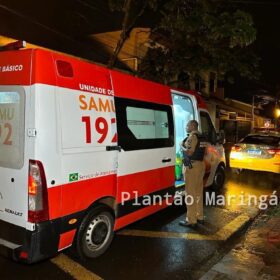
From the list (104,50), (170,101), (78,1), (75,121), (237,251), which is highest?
(78,1)

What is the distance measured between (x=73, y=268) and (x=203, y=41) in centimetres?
723

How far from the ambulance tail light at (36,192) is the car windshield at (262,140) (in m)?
8.80

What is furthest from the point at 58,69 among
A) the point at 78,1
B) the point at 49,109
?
the point at 78,1

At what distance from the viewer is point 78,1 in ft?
47.7

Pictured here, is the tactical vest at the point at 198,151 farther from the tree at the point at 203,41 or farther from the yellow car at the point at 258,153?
the yellow car at the point at 258,153

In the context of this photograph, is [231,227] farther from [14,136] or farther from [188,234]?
[14,136]

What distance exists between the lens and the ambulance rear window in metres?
3.85

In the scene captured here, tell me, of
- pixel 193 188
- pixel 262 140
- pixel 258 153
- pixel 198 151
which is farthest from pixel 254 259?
pixel 262 140

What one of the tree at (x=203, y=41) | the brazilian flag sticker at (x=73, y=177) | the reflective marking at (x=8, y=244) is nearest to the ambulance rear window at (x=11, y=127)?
the brazilian flag sticker at (x=73, y=177)

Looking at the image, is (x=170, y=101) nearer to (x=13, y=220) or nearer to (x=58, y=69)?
(x=58, y=69)

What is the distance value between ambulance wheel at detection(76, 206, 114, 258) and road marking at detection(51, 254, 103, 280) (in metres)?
0.17

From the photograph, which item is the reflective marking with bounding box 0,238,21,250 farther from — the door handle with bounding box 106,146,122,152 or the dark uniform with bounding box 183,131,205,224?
the dark uniform with bounding box 183,131,205,224

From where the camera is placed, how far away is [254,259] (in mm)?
4949

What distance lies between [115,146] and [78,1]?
11538 mm
